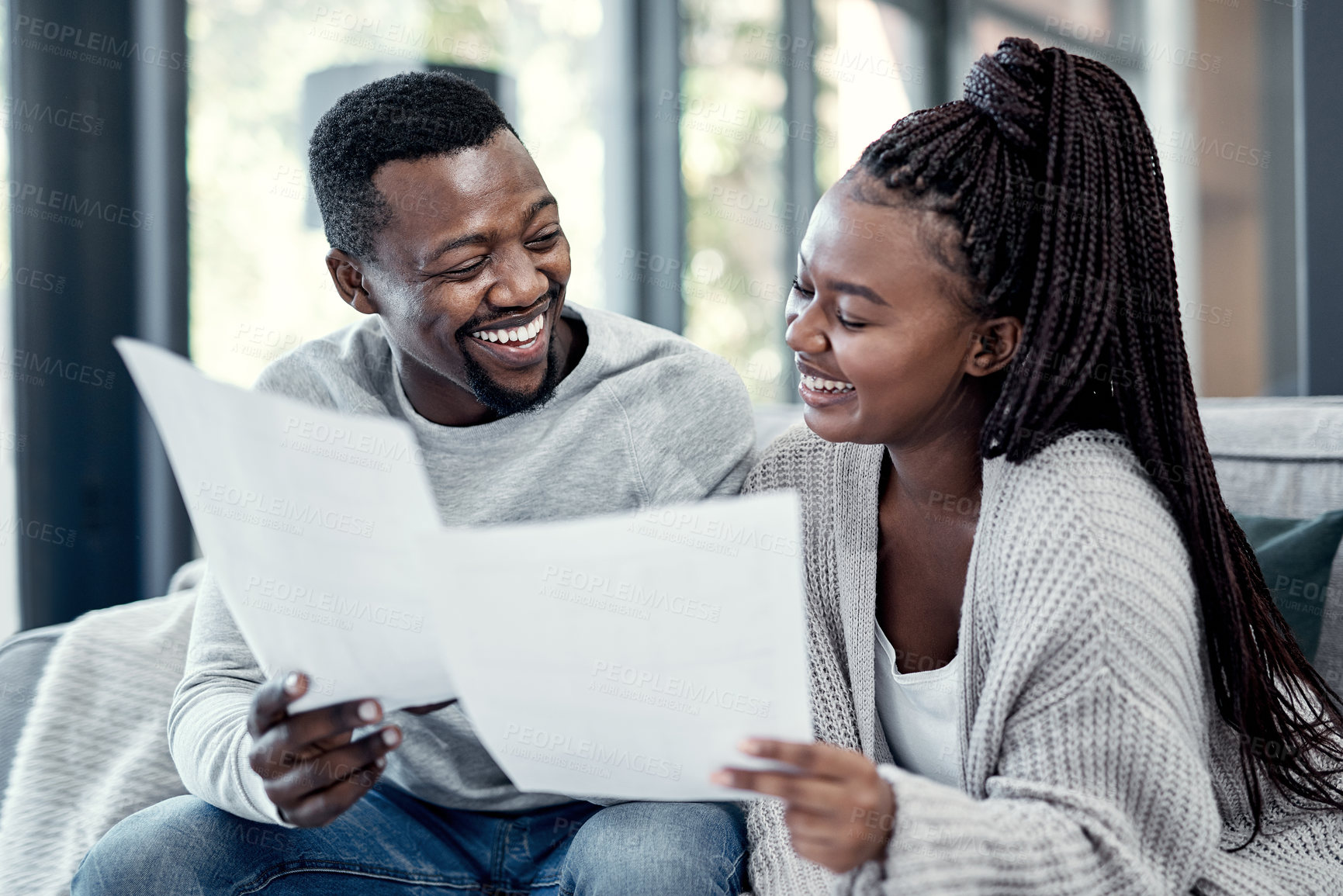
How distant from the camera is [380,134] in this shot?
3.54 feet

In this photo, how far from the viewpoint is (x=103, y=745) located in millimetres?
1215

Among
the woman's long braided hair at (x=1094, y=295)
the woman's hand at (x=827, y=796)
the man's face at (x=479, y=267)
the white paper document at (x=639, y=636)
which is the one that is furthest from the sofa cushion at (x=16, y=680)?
the woman's long braided hair at (x=1094, y=295)

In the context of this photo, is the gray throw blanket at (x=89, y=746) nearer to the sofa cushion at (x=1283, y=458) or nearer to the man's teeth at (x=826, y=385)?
the man's teeth at (x=826, y=385)

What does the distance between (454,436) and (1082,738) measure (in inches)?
26.7

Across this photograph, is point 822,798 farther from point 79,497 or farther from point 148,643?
point 79,497

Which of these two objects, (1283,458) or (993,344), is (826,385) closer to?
(993,344)

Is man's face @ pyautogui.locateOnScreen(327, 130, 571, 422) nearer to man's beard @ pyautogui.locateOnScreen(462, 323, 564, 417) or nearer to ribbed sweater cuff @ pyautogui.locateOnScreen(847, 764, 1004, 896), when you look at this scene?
man's beard @ pyautogui.locateOnScreen(462, 323, 564, 417)

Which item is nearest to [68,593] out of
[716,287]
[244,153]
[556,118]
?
[244,153]

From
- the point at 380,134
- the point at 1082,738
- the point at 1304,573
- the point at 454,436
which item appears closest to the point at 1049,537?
the point at 1082,738

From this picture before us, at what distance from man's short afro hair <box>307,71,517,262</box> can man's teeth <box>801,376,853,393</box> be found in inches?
16.4

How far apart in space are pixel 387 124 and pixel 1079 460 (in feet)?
2.41

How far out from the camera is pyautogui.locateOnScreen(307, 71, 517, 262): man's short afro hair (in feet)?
3.50

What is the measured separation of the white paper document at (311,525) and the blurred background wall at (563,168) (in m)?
1.32

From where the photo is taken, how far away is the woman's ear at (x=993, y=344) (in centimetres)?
91
